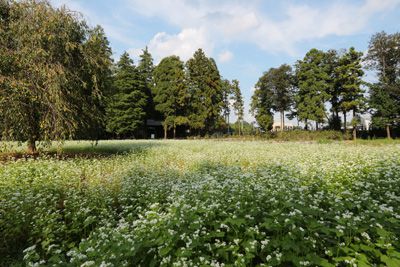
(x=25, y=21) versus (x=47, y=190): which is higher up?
(x=25, y=21)

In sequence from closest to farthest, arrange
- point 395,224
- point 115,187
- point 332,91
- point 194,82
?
point 395,224
point 115,187
point 332,91
point 194,82

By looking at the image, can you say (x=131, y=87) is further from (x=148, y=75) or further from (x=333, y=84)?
(x=333, y=84)

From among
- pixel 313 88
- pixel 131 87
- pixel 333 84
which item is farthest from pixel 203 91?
pixel 333 84

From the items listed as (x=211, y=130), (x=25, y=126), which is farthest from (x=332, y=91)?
(x=25, y=126)

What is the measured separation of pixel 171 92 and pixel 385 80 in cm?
3416

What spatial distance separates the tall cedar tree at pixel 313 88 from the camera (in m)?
45.7

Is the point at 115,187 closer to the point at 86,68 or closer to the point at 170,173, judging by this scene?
the point at 170,173

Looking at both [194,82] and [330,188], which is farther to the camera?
[194,82]

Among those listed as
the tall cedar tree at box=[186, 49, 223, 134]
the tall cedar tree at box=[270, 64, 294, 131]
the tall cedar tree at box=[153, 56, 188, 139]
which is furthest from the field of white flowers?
the tall cedar tree at box=[270, 64, 294, 131]

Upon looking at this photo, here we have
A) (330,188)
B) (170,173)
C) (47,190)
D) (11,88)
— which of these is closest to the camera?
(330,188)

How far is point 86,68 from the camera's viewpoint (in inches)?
571

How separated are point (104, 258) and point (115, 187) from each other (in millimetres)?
5314

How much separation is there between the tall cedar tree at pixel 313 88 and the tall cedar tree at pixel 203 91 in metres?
15.1

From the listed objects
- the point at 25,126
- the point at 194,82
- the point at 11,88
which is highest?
the point at 194,82
